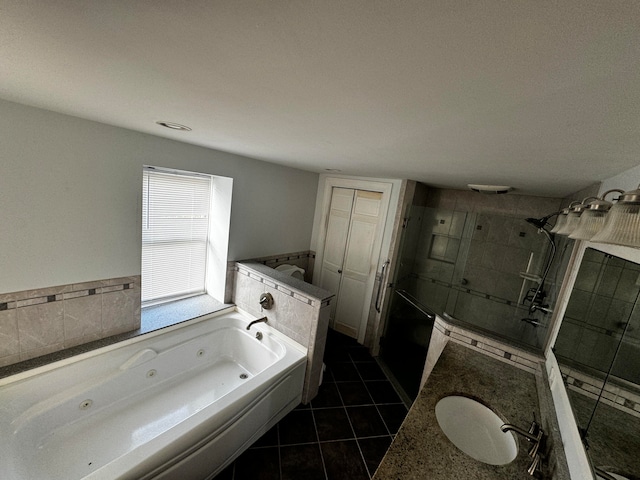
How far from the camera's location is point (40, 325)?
1681 mm

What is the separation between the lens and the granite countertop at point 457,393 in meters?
1.01

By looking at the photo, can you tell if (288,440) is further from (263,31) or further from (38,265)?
(263,31)

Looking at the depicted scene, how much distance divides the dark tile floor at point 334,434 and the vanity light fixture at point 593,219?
1.96 meters

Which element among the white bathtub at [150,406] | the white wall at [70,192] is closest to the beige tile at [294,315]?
the white bathtub at [150,406]

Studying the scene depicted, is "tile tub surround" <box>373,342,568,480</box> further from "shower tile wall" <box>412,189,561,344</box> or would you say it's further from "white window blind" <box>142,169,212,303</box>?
"white window blind" <box>142,169,212,303</box>

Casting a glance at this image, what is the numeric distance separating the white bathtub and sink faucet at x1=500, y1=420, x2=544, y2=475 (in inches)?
57.1

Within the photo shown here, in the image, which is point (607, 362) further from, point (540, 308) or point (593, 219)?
point (540, 308)

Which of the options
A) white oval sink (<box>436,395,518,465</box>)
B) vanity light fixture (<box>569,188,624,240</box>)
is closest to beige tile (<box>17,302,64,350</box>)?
white oval sink (<box>436,395,518,465</box>)

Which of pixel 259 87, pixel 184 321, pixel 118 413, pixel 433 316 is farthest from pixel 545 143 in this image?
pixel 118 413

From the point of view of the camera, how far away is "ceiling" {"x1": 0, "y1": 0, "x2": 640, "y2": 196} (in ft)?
1.33

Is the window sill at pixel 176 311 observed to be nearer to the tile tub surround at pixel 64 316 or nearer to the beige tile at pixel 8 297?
the tile tub surround at pixel 64 316

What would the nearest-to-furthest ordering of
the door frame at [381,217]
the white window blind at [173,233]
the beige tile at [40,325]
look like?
the beige tile at [40,325]
the white window blind at [173,233]
the door frame at [381,217]

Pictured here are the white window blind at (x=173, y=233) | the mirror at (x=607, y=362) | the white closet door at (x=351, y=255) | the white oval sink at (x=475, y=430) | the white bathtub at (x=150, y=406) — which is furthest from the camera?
the white closet door at (x=351, y=255)

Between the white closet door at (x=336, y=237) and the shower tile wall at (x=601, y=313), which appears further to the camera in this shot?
the white closet door at (x=336, y=237)
